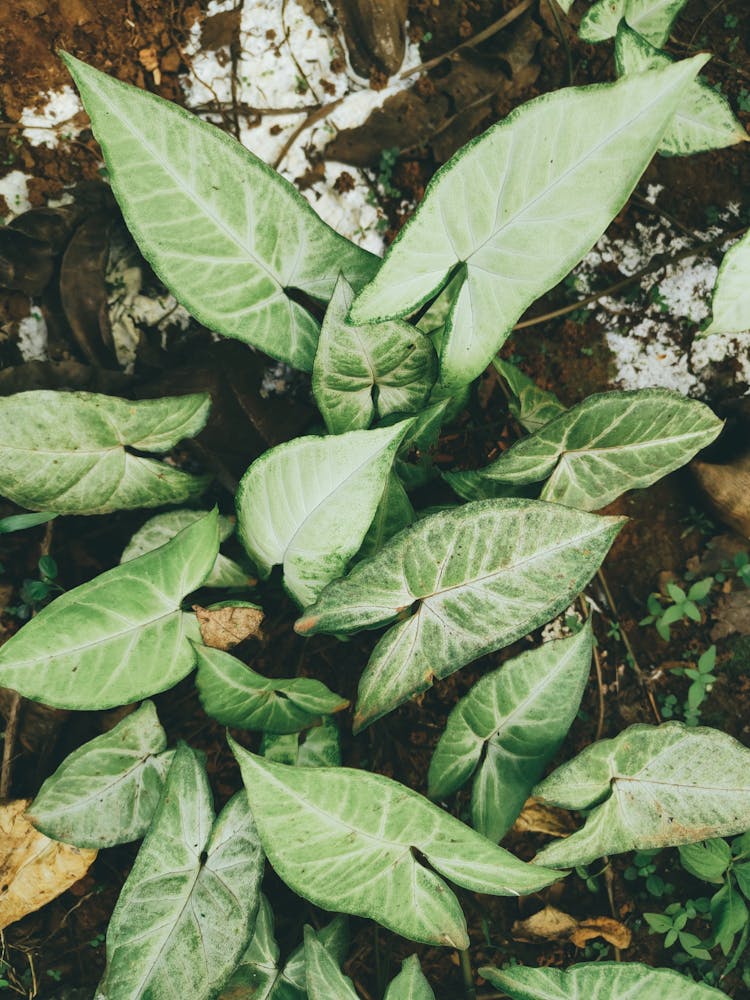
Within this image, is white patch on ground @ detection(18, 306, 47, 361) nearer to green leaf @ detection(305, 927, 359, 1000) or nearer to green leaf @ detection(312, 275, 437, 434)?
green leaf @ detection(312, 275, 437, 434)

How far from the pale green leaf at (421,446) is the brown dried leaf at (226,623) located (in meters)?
0.33

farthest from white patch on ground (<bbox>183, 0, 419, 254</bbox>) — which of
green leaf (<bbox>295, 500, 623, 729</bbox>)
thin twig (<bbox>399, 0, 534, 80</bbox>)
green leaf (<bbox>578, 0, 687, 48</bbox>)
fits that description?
green leaf (<bbox>295, 500, 623, 729</bbox>)

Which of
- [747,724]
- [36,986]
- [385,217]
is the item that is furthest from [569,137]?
[36,986]

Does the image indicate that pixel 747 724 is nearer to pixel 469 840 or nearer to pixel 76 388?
pixel 469 840

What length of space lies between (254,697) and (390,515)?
32 centimetres

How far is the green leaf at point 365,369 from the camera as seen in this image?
0.96m

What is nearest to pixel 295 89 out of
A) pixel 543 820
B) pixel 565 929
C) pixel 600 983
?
pixel 543 820

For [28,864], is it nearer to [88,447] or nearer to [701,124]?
[88,447]

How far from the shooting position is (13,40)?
1.26 meters

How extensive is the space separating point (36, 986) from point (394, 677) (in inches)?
36.7

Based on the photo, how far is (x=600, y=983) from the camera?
3.28 ft

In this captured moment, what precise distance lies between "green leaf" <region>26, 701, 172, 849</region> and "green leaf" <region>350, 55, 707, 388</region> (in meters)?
0.72

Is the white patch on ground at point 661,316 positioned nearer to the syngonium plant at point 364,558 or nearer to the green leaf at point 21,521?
the syngonium plant at point 364,558

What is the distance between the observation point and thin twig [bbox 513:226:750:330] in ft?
4.67
